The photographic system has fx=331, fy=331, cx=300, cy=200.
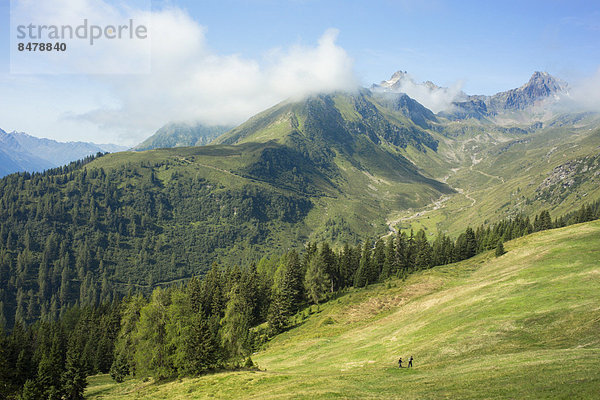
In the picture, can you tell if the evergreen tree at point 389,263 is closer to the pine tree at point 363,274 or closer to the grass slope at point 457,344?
the pine tree at point 363,274

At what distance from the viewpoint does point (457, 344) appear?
4472 cm

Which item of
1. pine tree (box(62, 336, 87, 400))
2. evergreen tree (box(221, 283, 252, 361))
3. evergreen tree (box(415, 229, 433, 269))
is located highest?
evergreen tree (box(415, 229, 433, 269))

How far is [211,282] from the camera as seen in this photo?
106m

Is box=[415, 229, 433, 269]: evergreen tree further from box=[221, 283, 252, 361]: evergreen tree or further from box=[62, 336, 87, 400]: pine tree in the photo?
box=[62, 336, 87, 400]: pine tree

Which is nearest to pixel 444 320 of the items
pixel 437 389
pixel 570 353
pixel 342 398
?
pixel 570 353

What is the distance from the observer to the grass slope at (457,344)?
95.5ft

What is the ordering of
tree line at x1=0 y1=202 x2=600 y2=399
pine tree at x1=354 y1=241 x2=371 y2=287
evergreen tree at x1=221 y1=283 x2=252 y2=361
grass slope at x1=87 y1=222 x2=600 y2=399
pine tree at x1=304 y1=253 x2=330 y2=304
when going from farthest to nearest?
pine tree at x1=354 y1=241 x2=371 y2=287 < pine tree at x1=304 y1=253 x2=330 y2=304 < evergreen tree at x1=221 y1=283 x2=252 y2=361 < tree line at x1=0 y1=202 x2=600 y2=399 < grass slope at x1=87 y1=222 x2=600 y2=399

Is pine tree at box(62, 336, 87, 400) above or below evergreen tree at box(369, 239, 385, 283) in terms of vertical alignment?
below

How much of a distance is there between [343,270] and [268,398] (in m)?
94.8

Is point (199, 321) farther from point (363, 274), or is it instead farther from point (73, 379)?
point (363, 274)

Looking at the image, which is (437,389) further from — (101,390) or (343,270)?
(343,270)

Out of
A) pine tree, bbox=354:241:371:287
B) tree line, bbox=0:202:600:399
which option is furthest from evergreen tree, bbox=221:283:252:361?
pine tree, bbox=354:241:371:287

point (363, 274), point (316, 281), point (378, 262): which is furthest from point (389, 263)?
point (316, 281)

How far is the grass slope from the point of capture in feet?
95.5
